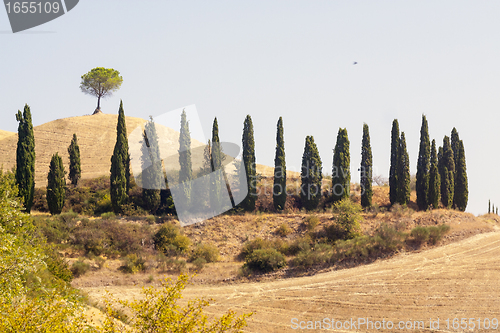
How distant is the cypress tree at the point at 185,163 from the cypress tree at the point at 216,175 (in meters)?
2.15

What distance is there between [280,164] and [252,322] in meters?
22.2

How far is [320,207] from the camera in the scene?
129 ft

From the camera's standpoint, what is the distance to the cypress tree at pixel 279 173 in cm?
A: 3931

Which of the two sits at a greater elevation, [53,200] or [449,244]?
[53,200]

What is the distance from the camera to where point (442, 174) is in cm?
4294

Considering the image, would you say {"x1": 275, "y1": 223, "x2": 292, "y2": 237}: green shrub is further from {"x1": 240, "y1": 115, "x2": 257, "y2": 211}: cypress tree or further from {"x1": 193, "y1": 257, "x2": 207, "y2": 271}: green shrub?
{"x1": 193, "y1": 257, "x2": 207, "y2": 271}: green shrub

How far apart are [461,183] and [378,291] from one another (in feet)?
85.8

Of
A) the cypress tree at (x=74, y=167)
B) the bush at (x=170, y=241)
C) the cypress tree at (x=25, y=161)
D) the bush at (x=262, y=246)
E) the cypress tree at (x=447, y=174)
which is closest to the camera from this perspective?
the bush at (x=262, y=246)

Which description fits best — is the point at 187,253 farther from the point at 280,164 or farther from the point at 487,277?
the point at 487,277

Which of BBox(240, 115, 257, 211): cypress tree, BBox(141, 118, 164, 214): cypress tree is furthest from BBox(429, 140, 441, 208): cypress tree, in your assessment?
BBox(141, 118, 164, 214): cypress tree

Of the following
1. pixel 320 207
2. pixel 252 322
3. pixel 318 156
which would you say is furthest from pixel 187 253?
pixel 318 156

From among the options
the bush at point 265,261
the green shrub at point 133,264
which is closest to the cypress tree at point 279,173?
the bush at point 265,261

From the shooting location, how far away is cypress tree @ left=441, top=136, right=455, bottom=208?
4247 cm

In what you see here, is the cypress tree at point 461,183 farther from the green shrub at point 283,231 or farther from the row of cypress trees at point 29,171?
the row of cypress trees at point 29,171
